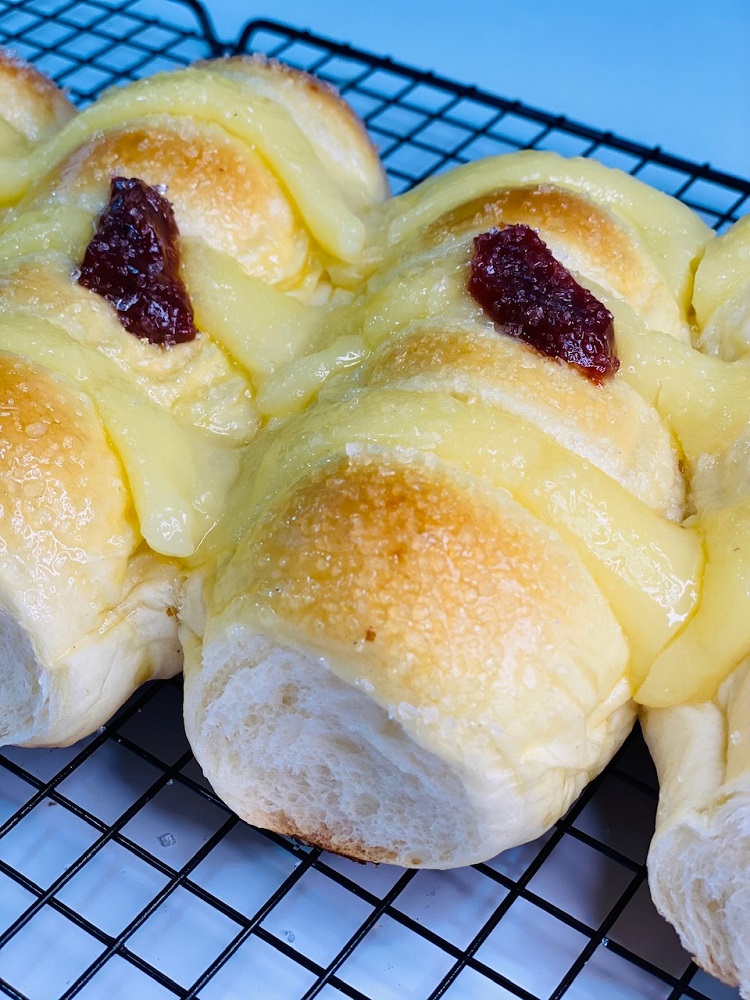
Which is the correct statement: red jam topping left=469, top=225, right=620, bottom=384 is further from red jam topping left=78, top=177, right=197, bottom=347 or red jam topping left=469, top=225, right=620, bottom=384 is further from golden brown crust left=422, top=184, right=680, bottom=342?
red jam topping left=78, top=177, right=197, bottom=347

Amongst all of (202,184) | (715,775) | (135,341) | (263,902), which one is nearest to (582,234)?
(202,184)

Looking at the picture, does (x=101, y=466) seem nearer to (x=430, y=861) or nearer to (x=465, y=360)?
(x=465, y=360)

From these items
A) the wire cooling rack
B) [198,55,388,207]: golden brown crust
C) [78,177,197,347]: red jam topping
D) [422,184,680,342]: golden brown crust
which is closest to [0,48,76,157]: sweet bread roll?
[198,55,388,207]: golden brown crust

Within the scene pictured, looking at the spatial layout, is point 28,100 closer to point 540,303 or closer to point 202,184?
point 202,184

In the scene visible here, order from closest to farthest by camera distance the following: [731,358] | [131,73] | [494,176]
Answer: [731,358] → [494,176] → [131,73]

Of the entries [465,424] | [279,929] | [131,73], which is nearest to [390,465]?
[465,424]
